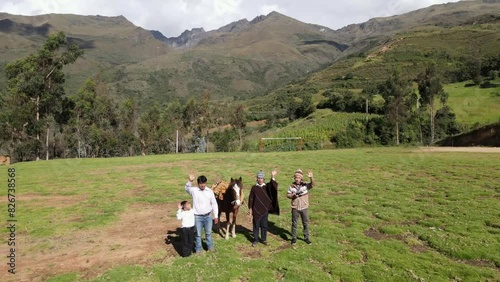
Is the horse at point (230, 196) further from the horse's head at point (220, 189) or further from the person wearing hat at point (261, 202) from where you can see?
the person wearing hat at point (261, 202)

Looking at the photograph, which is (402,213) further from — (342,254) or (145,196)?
(145,196)

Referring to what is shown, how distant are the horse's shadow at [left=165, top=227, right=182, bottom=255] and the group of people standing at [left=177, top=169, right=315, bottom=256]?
1.02 m

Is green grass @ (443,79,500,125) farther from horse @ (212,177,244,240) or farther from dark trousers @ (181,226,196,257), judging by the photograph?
dark trousers @ (181,226,196,257)

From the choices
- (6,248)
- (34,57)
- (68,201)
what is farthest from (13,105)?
(6,248)

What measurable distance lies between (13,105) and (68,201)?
5259 cm

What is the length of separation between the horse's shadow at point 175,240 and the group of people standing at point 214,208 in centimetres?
102

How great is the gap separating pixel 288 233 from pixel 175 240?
483cm

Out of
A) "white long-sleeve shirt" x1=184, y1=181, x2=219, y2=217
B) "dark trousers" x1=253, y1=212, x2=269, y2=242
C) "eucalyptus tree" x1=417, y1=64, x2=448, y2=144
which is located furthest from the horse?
"eucalyptus tree" x1=417, y1=64, x2=448, y2=144

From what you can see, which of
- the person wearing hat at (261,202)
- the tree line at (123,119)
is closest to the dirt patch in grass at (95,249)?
the person wearing hat at (261,202)

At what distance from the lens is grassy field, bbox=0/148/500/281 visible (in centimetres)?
1165

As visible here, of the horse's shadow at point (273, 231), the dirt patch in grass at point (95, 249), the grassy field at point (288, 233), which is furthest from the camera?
the horse's shadow at point (273, 231)

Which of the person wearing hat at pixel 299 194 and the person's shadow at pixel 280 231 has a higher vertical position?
the person wearing hat at pixel 299 194

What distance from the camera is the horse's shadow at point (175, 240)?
14.2 meters

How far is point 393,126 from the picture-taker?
78.2 m
